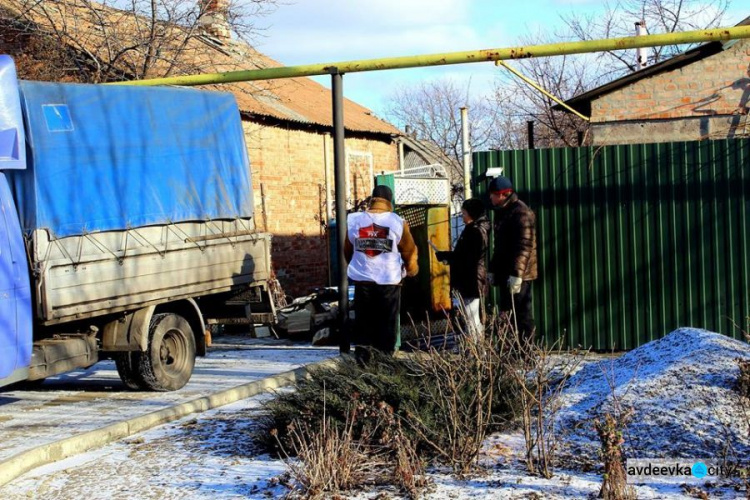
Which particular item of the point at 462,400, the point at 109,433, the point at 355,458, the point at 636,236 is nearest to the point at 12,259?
the point at 109,433

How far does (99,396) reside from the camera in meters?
9.39

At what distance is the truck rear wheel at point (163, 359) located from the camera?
9.31 metres

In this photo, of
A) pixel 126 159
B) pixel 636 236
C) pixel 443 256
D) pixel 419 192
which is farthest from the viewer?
pixel 419 192

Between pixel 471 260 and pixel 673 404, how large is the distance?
375 cm

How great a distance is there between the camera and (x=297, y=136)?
22.3 metres

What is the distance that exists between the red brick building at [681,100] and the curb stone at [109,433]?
715 centimetres

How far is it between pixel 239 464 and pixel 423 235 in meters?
6.84

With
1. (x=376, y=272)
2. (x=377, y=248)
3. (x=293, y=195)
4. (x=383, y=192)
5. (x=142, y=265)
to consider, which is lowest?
(x=376, y=272)

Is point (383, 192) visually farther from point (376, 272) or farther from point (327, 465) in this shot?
point (327, 465)

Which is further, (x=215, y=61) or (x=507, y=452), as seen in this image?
(x=215, y=61)

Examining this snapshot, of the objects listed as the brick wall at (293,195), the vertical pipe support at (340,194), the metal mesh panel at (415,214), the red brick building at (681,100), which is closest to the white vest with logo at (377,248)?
the vertical pipe support at (340,194)

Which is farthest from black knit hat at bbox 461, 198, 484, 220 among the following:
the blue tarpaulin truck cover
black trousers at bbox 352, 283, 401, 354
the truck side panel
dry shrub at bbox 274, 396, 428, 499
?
dry shrub at bbox 274, 396, 428, 499

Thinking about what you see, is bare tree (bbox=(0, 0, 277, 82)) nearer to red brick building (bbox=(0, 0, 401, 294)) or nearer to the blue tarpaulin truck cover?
red brick building (bbox=(0, 0, 401, 294))

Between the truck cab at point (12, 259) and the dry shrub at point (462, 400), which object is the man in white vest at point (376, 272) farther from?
the truck cab at point (12, 259)
